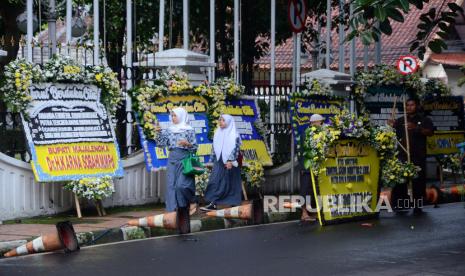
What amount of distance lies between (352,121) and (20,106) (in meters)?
4.56

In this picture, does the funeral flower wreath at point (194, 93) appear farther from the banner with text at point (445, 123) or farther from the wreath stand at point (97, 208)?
the banner with text at point (445, 123)

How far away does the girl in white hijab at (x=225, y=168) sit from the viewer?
1770 cm

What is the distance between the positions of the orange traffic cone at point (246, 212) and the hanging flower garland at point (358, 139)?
1060mm

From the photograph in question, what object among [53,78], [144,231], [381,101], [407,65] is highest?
[407,65]

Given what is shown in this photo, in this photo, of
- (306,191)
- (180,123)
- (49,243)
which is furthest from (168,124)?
(49,243)

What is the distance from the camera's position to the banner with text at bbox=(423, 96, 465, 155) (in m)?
23.7

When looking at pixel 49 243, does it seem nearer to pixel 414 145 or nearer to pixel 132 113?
pixel 132 113

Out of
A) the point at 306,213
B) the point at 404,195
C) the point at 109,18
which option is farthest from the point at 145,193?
the point at 109,18

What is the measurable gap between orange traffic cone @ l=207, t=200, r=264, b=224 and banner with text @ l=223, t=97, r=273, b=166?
8.21 feet

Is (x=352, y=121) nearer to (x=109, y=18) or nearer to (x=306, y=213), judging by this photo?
(x=306, y=213)

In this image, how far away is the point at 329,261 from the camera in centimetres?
1219

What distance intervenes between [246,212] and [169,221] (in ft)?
5.90

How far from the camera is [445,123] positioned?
24094mm

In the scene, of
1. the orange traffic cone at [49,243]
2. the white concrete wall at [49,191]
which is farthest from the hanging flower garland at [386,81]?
the orange traffic cone at [49,243]
